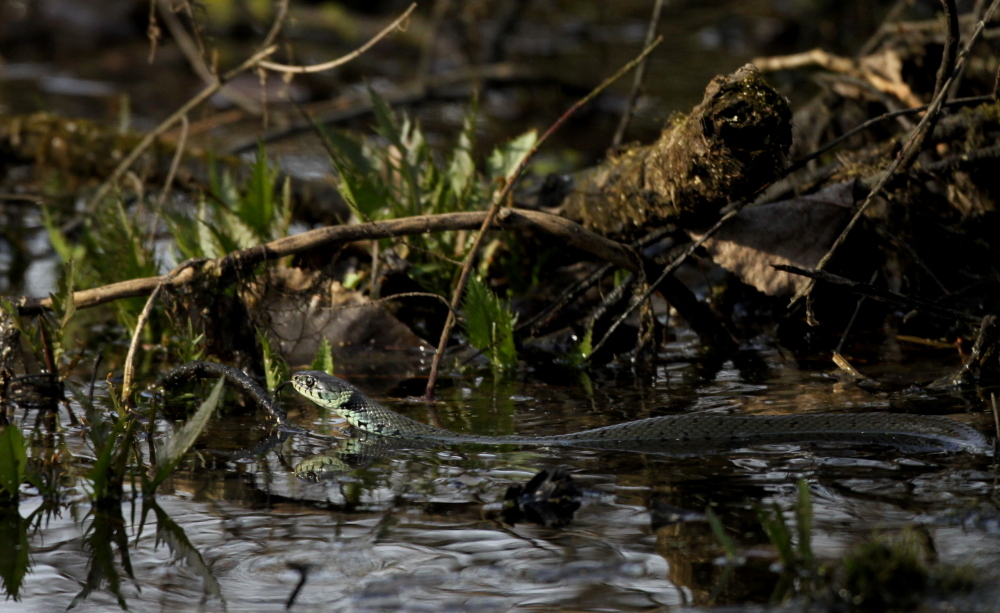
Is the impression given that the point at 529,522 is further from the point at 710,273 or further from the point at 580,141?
the point at 580,141

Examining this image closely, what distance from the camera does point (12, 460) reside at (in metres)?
3.15

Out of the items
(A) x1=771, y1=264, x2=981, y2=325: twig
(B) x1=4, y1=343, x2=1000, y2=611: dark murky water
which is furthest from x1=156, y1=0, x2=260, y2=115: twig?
(A) x1=771, y1=264, x2=981, y2=325: twig

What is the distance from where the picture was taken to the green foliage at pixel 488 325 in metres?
4.58

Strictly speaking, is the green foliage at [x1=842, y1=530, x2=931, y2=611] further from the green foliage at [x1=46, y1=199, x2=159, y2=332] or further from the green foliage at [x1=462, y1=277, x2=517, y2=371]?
the green foliage at [x1=46, y1=199, x2=159, y2=332]

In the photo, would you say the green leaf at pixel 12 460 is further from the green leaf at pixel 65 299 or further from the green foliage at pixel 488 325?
the green foliage at pixel 488 325

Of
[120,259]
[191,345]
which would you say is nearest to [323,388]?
[191,345]

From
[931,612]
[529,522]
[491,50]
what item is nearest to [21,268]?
[529,522]

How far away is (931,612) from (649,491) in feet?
3.33

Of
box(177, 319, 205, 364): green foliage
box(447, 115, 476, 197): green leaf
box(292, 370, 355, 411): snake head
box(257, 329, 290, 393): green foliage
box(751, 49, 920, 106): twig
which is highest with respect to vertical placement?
box(751, 49, 920, 106): twig

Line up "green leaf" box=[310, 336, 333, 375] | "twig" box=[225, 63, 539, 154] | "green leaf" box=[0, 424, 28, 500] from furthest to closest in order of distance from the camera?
"twig" box=[225, 63, 539, 154]
"green leaf" box=[310, 336, 333, 375]
"green leaf" box=[0, 424, 28, 500]

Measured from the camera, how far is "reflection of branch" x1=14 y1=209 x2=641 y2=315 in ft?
14.3

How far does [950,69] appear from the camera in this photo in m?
4.05

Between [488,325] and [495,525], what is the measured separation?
1745 mm

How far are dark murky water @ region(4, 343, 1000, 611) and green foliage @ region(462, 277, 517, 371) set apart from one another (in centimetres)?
71
